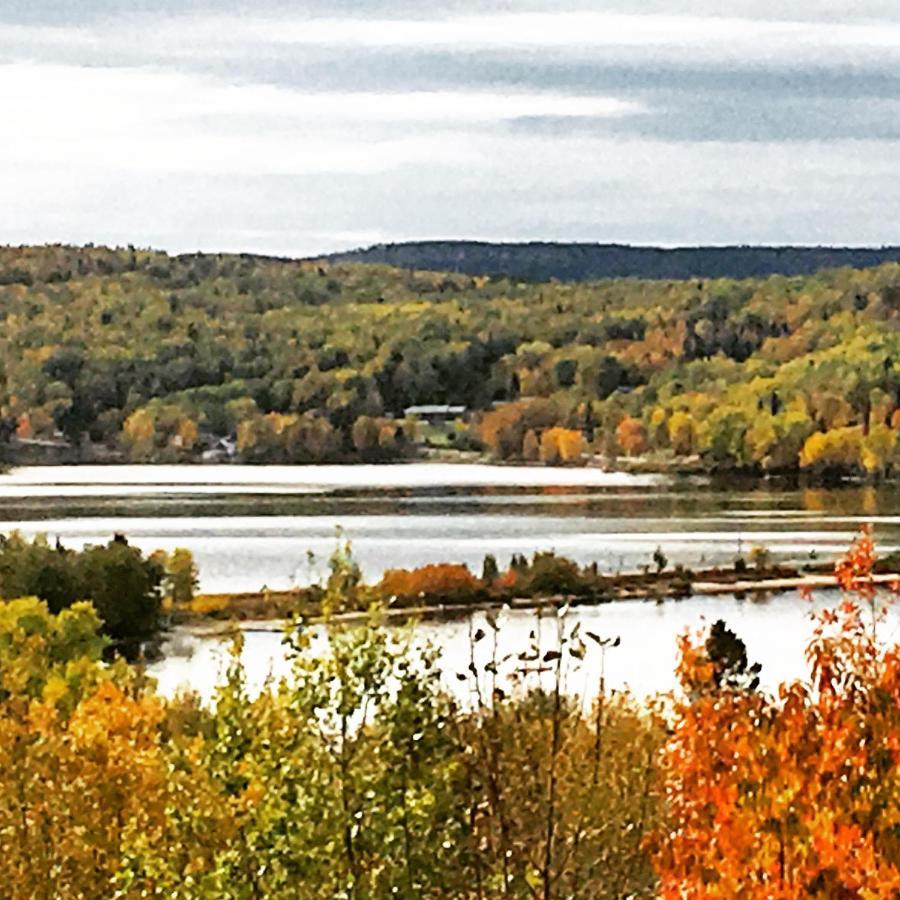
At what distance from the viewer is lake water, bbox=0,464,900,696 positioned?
38781 mm

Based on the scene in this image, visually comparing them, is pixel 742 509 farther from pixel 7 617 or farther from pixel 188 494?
pixel 7 617

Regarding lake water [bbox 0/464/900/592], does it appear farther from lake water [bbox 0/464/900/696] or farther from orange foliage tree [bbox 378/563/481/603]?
orange foliage tree [bbox 378/563/481/603]

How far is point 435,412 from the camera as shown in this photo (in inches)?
4003

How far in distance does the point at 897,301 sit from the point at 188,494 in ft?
169

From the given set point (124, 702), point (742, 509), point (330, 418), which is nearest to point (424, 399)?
point (330, 418)

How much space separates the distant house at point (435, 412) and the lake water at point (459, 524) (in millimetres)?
8713

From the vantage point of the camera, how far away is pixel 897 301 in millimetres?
114688

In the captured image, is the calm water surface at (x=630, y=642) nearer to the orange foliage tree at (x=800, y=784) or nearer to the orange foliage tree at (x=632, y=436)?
the orange foliage tree at (x=800, y=784)

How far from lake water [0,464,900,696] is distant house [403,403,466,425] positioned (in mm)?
8713

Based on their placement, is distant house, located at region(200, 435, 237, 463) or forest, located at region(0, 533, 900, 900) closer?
forest, located at region(0, 533, 900, 900)

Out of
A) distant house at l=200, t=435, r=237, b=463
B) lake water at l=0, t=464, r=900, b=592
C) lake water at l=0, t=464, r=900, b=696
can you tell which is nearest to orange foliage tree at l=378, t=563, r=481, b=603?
lake water at l=0, t=464, r=900, b=696

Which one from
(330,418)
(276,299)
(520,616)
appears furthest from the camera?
(276,299)

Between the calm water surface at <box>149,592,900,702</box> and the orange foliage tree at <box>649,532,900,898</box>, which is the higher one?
the orange foliage tree at <box>649,532,900,898</box>

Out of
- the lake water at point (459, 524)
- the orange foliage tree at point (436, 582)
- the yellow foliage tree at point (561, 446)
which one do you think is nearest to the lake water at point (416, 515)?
the lake water at point (459, 524)
